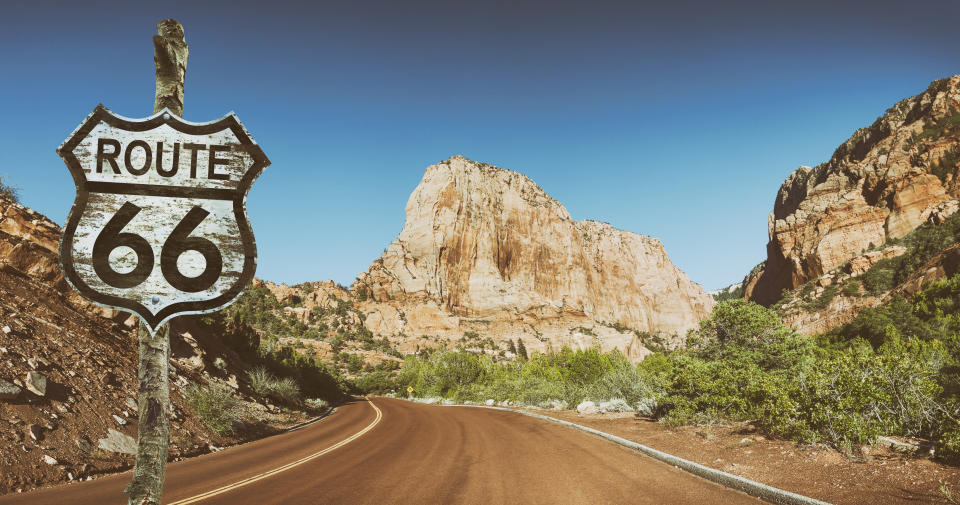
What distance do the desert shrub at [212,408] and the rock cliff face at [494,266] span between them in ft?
285

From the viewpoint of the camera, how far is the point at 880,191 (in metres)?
77.4

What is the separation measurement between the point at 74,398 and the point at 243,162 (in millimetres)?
12094

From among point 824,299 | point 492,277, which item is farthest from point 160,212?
point 492,277

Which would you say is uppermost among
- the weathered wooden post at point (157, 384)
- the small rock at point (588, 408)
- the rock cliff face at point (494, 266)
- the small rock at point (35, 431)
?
the rock cliff face at point (494, 266)

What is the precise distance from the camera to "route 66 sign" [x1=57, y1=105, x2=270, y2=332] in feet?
5.85

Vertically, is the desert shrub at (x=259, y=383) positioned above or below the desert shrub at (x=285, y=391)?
above

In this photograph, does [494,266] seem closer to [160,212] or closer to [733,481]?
[733,481]

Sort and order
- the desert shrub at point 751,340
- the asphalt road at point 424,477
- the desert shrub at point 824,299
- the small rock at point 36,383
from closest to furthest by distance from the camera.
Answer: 1. the asphalt road at point 424,477
2. the small rock at point 36,383
3. the desert shrub at point 751,340
4. the desert shrub at point 824,299

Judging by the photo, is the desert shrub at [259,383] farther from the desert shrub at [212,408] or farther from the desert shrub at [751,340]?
the desert shrub at [751,340]

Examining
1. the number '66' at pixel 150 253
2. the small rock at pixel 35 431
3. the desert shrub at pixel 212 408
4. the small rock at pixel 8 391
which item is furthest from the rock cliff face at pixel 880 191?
the small rock at pixel 8 391

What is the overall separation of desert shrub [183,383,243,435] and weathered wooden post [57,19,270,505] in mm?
14663

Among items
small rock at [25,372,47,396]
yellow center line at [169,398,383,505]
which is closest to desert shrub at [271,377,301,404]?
yellow center line at [169,398,383,505]

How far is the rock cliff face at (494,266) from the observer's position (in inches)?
4486

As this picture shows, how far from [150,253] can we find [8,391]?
10.7 m
